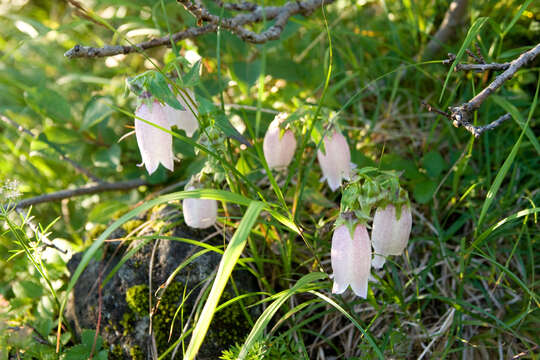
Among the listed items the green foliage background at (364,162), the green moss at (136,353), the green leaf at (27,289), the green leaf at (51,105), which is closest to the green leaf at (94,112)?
the green foliage background at (364,162)

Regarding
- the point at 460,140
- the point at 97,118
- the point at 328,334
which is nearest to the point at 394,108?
the point at 460,140

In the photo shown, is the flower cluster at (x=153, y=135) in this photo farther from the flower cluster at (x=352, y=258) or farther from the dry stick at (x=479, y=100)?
the dry stick at (x=479, y=100)

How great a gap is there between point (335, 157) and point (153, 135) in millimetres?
754

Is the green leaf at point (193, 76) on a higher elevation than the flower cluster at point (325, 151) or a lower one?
higher

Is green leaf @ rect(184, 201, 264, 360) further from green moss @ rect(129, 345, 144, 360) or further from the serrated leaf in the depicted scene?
green moss @ rect(129, 345, 144, 360)

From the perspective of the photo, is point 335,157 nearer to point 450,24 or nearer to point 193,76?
point 193,76

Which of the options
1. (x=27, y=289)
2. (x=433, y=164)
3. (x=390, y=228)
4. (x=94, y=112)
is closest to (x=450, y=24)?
(x=433, y=164)

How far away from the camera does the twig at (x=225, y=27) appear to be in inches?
67.1

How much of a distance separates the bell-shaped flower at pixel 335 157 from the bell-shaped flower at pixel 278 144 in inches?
5.4

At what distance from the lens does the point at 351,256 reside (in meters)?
1.45

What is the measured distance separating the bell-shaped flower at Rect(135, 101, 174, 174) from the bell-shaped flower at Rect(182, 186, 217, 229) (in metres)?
0.25

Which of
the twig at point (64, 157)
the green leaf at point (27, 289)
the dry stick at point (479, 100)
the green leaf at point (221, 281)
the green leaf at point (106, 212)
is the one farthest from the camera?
the twig at point (64, 157)

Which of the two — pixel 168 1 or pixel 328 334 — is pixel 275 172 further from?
pixel 168 1

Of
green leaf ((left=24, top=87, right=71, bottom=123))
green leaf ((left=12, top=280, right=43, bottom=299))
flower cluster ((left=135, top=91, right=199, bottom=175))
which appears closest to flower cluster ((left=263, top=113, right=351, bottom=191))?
flower cluster ((left=135, top=91, right=199, bottom=175))
